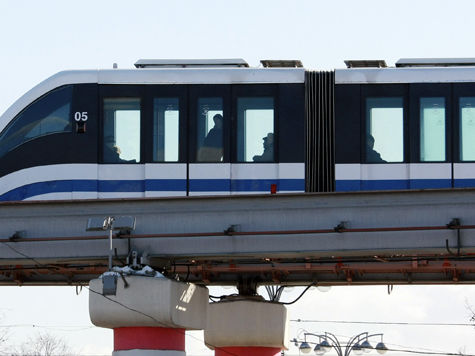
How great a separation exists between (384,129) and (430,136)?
1010mm

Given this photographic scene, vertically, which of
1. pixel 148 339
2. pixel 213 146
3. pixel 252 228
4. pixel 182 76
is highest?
pixel 182 76

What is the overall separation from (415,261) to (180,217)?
226 inches

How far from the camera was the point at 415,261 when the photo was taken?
29.9 meters

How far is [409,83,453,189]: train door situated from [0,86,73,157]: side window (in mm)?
7585

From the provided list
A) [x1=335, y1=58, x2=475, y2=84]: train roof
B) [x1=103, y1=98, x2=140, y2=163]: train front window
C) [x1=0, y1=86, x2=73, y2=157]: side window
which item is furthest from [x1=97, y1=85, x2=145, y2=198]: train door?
[x1=335, y1=58, x2=475, y2=84]: train roof

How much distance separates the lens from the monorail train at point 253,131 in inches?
1195

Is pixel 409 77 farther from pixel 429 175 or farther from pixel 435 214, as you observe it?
pixel 435 214

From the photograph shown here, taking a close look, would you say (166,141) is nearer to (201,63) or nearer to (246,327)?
(201,63)

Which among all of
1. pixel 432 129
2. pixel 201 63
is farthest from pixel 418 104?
pixel 201 63

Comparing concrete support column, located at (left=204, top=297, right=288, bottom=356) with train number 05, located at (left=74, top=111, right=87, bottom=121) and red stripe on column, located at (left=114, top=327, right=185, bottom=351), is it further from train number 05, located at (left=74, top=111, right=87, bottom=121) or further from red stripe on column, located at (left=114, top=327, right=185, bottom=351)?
red stripe on column, located at (left=114, top=327, right=185, bottom=351)

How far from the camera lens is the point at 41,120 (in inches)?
1246

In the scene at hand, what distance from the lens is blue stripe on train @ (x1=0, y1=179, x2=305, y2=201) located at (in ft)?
99.4

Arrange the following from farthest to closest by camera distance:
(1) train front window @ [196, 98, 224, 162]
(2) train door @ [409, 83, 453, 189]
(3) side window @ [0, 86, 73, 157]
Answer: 1. (3) side window @ [0, 86, 73, 157]
2. (1) train front window @ [196, 98, 224, 162]
3. (2) train door @ [409, 83, 453, 189]

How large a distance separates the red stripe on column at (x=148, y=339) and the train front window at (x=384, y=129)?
254 inches
